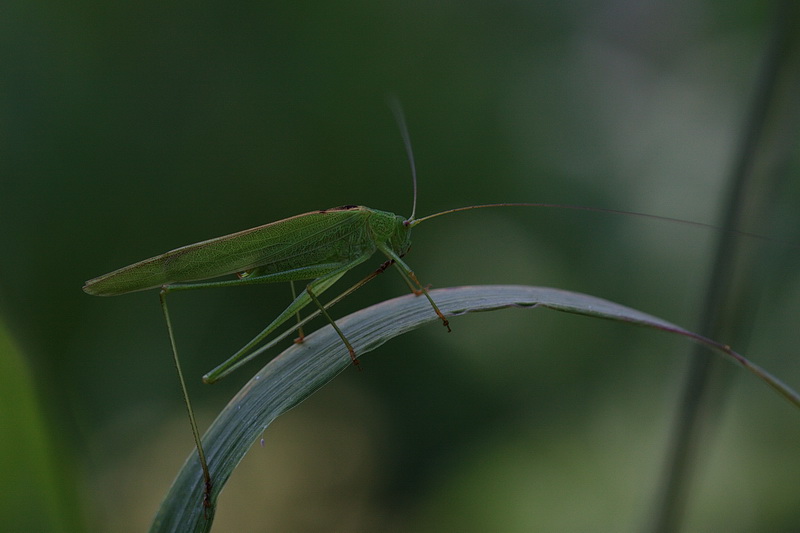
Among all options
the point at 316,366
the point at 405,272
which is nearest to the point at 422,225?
the point at 405,272

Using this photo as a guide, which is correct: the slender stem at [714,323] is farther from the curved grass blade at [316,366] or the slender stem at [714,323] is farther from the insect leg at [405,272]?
the insect leg at [405,272]

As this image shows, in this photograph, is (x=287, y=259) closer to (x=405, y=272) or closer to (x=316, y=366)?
(x=405, y=272)

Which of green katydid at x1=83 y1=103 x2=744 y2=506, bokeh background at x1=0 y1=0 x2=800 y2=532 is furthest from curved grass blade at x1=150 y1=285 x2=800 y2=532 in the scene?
bokeh background at x1=0 y1=0 x2=800 y2=532

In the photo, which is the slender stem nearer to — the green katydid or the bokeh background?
the green katydid

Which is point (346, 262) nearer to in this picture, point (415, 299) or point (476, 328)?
point (415, 299)

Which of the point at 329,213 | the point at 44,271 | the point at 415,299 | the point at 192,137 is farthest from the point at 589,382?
the point at 44,271

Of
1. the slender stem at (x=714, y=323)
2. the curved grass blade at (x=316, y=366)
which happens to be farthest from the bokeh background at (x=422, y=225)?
the curved grass blade at (x=316, y=366)
